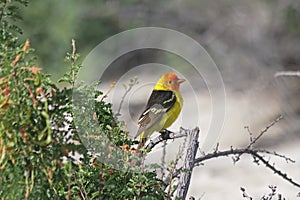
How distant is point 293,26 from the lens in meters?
7.52

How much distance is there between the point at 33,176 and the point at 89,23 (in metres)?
8.56

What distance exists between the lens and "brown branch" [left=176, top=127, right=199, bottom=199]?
148cm

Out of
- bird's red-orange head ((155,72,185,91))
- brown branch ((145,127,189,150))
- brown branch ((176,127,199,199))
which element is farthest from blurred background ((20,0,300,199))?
brown branch ((176,127,199,199))

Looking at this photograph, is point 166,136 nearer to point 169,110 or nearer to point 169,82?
point 169,110

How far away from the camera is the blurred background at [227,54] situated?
592cm

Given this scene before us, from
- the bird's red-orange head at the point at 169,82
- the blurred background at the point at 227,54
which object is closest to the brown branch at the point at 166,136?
the bird's red-orange head at the point at 169,82

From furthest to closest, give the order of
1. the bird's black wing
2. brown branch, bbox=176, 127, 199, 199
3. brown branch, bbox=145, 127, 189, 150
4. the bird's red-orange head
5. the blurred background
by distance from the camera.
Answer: the blurred background
the bird's red-orange head
the bird's black wing
brown branch, bbox=145, 127, 189, 150
brown branch, bbox=176, 127, 199, 199

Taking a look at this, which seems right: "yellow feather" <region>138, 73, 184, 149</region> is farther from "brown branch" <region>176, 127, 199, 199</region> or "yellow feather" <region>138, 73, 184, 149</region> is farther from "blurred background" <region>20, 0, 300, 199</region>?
"blurred background" <region>20, 0, 300, 199</region>

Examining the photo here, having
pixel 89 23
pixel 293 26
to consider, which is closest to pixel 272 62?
pixel 293 26

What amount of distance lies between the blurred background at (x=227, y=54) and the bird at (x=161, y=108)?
276cm

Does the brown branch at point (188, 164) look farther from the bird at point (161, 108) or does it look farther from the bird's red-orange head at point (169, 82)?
the bird's red-orange head at point (169, 82)

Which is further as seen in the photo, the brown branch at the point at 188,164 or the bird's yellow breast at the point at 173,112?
the bird's yellow breast at the point at 173,112

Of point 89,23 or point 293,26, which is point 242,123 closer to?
point 293,26

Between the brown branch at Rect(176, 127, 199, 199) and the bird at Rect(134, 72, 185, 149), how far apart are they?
0.38 metres
